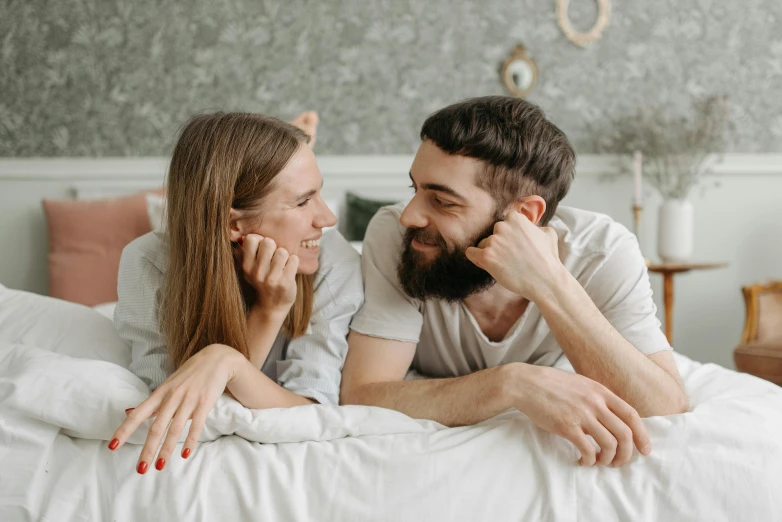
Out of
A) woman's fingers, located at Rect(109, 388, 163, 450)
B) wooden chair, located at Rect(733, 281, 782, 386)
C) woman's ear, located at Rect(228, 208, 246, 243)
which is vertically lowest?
wooden chair, located at Rect(733, 281, 782, 386)

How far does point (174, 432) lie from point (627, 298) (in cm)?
91

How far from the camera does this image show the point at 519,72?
323 cm

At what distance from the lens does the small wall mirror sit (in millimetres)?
3223

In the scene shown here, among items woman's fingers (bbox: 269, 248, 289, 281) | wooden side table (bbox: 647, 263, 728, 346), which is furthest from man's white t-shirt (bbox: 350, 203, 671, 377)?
wooden side table (bbox: 647, 263, 728, 346)

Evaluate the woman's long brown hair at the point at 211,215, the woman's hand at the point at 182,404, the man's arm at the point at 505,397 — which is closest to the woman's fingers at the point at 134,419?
the woman's hand at the point at 182,404

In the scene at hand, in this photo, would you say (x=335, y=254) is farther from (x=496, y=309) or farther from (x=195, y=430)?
(x=195, y=430)

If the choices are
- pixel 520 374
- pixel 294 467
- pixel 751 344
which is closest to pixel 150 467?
pixel 294 467

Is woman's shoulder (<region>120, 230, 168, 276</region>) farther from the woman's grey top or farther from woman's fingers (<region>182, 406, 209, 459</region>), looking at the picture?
woman's fingers (<region>182, 406, 209, 459</region>)

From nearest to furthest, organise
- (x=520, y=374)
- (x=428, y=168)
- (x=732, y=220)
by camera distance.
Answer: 1. (x=520, y=374)
2. (x=428, y=168)
3. (x=732, y=220)

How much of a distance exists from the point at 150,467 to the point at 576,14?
9.29ft

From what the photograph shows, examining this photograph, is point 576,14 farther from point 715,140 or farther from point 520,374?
point 520,374

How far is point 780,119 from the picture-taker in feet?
11.0

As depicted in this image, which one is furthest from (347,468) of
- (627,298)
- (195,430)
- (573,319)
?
(627,298)

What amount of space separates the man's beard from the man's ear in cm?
4
